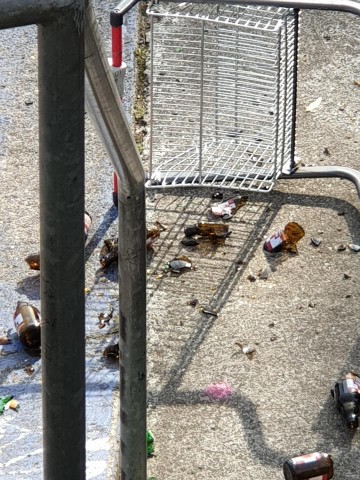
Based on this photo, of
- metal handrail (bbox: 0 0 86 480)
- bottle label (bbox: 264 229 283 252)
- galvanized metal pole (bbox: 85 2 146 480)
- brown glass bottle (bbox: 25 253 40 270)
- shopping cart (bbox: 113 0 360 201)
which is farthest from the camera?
shopping cart (bbox: 113 0 360 201)

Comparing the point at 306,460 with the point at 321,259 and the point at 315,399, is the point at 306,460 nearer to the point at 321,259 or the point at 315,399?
the point at 315,399

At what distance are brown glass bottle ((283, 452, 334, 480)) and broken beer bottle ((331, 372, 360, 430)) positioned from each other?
277 millimetres

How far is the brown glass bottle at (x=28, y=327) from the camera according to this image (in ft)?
14.2

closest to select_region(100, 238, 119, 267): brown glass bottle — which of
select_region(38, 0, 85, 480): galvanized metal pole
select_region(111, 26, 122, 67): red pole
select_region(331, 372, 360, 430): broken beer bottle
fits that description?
select_region(111, 26, 122, 67): red pole

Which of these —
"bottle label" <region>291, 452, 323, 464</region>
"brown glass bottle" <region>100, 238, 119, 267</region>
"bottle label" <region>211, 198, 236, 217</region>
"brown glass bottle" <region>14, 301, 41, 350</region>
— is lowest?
"bottle label" <region>291, 452, 323, 464</region>

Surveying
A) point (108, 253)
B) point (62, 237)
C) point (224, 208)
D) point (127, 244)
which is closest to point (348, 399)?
point (108, 253)

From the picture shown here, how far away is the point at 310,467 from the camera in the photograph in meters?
3.74

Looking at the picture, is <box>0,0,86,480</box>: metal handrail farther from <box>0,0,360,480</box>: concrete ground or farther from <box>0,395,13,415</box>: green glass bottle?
<box>0,395,13,415</box>: green glass bottle

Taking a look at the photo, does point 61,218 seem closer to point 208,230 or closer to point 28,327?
point 28,327

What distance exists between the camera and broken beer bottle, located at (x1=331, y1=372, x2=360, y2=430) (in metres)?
4.02

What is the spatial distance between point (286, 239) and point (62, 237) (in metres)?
3.34

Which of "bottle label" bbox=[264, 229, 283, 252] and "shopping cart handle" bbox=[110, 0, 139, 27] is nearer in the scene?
"shopping cart handle" bbox=[110, 0, 139, 27]

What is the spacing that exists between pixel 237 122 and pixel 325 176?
Result: 55cm

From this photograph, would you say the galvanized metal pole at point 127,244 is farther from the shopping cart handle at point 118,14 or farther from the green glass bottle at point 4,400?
the shopping cart handle at point 118,14
